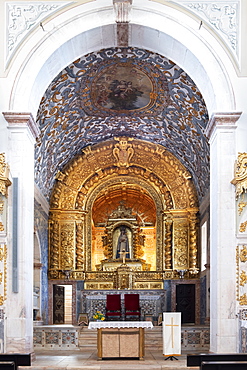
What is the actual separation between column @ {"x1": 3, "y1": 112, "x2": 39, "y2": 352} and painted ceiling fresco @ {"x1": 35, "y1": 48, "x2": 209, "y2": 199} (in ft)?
13.5

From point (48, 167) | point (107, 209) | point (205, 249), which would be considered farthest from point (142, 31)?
point (107, 209)

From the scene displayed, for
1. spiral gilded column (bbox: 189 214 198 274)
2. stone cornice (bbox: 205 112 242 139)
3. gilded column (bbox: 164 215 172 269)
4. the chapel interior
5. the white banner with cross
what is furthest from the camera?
gilded column (bbox: 164 215 172 269)

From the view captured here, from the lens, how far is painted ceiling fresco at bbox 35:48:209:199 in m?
17.1

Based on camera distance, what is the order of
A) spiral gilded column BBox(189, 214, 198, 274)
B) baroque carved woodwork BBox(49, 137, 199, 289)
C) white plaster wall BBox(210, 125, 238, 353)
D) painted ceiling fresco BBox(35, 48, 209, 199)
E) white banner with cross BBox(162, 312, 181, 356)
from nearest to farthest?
1. white plaster wall BBox(210, 125, 238, 353)
2. white banner with cross BBox(162, 312, 181, 356)
3. painted ceiling fresco BBox(35, 48, 209, 199)
4. spiral gilded column BBox(189, 214, 198, 274)
5. baroque carved woodwork BBox(49, 137, 199, 289)

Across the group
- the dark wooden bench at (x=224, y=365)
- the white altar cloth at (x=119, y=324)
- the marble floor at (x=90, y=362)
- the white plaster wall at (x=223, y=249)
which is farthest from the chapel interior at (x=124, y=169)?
the dark wooden bench at (x=224, y=365)

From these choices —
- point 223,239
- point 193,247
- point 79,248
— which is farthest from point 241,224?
point 79,248

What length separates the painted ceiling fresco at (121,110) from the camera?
56.1 feet

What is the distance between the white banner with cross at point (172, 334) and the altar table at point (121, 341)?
1.58ft

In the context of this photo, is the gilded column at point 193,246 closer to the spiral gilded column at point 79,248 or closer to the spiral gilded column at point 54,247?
the spiral gilded column at point 79,248

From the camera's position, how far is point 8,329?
1232cm

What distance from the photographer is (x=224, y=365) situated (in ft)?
29.8

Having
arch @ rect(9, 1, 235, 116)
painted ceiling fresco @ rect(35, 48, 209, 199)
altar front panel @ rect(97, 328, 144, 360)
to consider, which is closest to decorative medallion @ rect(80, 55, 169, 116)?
painted ceiling fresco @ rect(35, 48, 209, 199)

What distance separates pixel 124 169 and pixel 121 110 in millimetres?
3992

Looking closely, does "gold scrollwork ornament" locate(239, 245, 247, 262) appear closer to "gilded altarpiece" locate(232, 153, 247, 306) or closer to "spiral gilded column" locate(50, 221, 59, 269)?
"gilded altarpiece" locate(232, 153, 247, 306)
